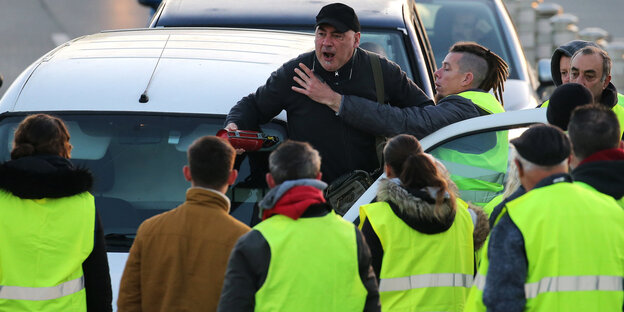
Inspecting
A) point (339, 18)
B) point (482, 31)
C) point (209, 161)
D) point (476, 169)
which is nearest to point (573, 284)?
point (209, 161)

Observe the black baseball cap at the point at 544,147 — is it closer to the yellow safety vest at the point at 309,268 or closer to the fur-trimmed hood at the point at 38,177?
the yellow safety vest at the point at 309,268

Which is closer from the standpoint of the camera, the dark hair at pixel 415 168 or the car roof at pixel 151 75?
the dark hair at pixel 415 168

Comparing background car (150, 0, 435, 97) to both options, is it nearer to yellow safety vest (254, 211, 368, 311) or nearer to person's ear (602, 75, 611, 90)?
person's ear (602, 75, 611, 90)

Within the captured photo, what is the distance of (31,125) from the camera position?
177 inches

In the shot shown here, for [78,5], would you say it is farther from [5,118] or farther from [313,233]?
[313,233]

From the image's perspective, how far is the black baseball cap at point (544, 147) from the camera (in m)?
3.85

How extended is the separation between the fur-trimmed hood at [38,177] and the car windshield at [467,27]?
5.66 metres

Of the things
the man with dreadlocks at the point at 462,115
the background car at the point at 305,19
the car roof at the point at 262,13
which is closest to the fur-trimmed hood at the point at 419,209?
the man with dreadlocks at the point at 462,115

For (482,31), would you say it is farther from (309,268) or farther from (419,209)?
(309,268)

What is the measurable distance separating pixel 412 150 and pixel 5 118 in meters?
2.08

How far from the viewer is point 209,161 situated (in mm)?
4152

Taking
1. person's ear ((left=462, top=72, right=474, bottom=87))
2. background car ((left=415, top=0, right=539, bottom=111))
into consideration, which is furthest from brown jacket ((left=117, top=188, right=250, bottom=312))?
background car ((left=415, top=0, right=539, bottom=111))

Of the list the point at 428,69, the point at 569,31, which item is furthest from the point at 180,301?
the point at 569,31

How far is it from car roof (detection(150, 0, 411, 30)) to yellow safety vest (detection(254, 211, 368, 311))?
12.7ft
